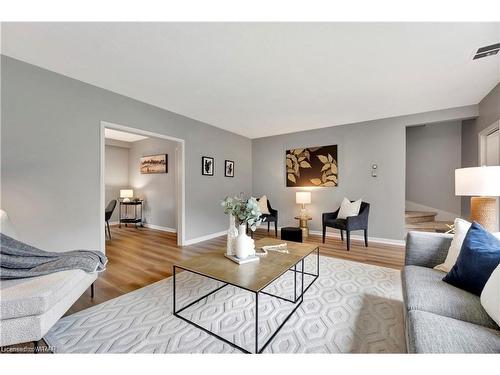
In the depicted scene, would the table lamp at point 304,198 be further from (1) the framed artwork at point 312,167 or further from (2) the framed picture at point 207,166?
(2) the framed picture at point 207,166

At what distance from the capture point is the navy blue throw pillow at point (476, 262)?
1222 mm

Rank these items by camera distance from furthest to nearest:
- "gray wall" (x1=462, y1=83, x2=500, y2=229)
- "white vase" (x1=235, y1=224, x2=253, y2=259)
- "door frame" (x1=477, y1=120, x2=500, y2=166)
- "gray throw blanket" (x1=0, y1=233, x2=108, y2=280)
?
1. "door frame" (x1=477, y1=120, x2=500, y2=166)
2. "gray wall" (x1=462, y1=83, x2=500, y2=229)
3. "white vase" (x1=235, y1=224, x2=253, y2=259)
4. "gray throw blanket" (x1=0, y1=233, x2=108, y2=280)

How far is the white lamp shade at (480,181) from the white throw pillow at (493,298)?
115 cm

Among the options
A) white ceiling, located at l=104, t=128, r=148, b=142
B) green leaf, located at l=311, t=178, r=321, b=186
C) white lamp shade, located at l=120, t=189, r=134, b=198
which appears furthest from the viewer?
white lamp shade, located at l=120, t=189, r=134, b=198

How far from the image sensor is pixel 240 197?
2.60 metres

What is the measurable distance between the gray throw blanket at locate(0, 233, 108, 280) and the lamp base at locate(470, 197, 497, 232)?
3509mm

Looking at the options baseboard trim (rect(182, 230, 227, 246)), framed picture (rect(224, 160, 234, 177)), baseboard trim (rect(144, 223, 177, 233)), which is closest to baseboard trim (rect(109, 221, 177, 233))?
baseboard trim (rect(144, 223, 177, 233))

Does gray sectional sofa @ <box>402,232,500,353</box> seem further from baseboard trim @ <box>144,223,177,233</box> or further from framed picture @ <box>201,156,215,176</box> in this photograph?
baseboard trim @ <box>144,223,177,233</box>

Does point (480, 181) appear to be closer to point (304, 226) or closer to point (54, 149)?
point (304, 226)

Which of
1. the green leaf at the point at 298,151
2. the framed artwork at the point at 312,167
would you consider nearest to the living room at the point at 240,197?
the framed artwork at the point at 312,167

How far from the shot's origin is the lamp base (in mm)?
1961

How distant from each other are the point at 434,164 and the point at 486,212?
3424mm
